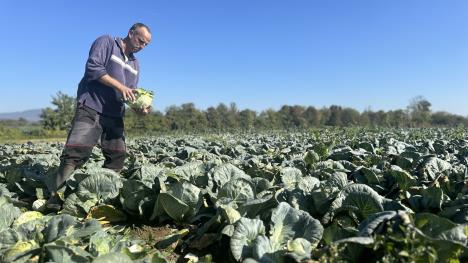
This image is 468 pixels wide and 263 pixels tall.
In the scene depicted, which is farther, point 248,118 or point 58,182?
point 248,118

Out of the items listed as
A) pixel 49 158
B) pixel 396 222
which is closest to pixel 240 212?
pixel 396 222

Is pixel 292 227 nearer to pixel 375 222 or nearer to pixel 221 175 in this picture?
pixel 375 222

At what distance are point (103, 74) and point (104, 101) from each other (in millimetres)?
447

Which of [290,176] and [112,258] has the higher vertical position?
[290,176]

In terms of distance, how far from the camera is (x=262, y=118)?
170 feet

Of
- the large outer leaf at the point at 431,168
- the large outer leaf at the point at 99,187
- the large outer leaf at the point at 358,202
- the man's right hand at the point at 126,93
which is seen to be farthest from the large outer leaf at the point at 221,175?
the large outer leaf at the point at 431,168

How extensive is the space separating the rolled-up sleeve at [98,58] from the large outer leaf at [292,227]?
302 centimetres

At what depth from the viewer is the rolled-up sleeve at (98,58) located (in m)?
4.91

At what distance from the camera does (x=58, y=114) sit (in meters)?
44.4

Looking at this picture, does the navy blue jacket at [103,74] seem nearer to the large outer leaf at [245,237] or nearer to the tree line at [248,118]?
the large outer leaf at [245,237]

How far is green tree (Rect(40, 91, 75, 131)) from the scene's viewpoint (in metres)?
43.1

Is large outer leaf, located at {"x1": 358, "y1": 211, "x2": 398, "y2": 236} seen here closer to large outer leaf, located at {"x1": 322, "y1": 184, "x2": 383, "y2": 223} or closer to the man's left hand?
large outer leaf, located at {"x1": 322, "y1": 184, "x2": 383, "y2": 223}

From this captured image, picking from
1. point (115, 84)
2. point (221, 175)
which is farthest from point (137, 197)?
point (115, 84)

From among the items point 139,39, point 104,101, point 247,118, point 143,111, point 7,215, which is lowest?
point 7,215
